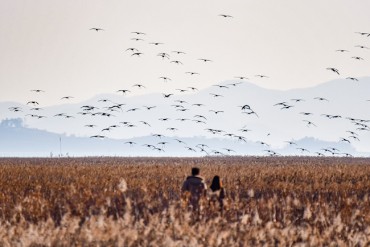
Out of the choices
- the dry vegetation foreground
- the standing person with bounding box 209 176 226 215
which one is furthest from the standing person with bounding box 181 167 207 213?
the dry vegetation foreground

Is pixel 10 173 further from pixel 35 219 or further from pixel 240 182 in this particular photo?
pixel 35 219

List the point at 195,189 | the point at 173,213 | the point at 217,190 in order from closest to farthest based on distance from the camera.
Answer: the point at 173,213, the point at 217,190, the point at 195,189

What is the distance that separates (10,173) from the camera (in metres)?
34.8

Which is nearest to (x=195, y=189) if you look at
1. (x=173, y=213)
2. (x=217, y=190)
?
(x=217, y=190)

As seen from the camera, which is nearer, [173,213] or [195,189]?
[173,213]

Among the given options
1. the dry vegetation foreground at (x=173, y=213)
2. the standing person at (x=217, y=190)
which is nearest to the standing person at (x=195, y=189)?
the standing person at (x=217, y=190)

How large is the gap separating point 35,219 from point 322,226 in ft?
26.6

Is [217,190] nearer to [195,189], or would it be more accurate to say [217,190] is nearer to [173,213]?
[195,189]

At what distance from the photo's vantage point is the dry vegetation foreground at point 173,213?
13656mm

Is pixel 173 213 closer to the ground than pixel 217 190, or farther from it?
closer to the ground

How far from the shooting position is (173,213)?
14672mm

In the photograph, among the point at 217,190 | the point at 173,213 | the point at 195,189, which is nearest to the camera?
the point at 173,213

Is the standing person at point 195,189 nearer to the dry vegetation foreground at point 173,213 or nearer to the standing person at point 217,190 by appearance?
the standing person at point 217,190

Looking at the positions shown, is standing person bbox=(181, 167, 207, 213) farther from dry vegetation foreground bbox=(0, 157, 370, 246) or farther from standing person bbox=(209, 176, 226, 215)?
dry vegetation foreground bbox=(0, 157, 370, 246)
